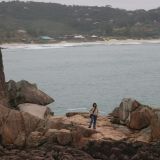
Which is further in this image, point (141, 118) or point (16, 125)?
point (141, 118)

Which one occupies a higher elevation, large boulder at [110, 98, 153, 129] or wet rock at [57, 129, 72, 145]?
large boulder at [110, 98, 153, 129]

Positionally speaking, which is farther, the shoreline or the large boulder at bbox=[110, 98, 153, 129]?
the shoreline

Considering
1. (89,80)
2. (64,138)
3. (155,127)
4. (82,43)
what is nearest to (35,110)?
(64,138)

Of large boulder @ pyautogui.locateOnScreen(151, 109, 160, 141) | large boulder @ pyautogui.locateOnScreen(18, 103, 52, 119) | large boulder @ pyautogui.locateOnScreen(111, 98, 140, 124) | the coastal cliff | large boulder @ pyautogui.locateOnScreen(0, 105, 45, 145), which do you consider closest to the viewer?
the coastal cliff

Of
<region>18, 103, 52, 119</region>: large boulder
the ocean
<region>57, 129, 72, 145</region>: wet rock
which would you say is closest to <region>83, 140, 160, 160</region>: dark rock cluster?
<region>57, 129, 72, 145</region>: wet rock

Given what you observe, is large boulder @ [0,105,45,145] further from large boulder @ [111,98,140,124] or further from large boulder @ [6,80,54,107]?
large boulder @ [6,80,54,107]

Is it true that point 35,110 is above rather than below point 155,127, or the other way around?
below

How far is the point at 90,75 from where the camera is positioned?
284 ft

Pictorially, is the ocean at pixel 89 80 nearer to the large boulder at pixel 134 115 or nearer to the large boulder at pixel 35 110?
the large boulder at pixel 35 110

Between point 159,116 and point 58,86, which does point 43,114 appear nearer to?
point 159,116

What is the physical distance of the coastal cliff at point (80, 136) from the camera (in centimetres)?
2830

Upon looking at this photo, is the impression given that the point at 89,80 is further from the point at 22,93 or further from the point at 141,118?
the point at 141,118

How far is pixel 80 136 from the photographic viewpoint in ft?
Answer: 96.4

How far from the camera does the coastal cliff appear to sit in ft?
92.8
